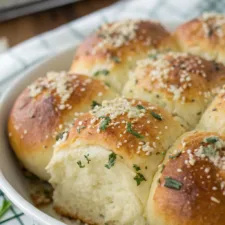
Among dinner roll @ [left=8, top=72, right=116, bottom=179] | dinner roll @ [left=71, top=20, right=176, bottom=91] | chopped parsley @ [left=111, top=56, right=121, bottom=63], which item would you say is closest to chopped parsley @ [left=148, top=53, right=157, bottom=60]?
dinner roll @ [left=71, top=20, right=176, bottom=91]

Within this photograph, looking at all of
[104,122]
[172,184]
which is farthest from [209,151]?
[104,122]

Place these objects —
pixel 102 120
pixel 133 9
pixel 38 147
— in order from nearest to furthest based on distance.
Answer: pixel 102 120 < pixel 38 147 < pixel 133 9

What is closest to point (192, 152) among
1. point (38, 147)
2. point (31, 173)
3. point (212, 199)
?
point (212, 199)

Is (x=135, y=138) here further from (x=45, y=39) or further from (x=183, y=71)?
(x=45, y=39)

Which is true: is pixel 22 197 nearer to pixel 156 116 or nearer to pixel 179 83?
pixel 156 116

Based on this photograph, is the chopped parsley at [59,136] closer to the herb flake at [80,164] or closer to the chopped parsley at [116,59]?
the herb flake at [80,164]

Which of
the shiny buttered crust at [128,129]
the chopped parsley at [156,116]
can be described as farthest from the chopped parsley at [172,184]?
the chopped parsley at [156,116]

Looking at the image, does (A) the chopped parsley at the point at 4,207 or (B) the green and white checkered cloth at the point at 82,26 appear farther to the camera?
(B) the green and white checkered cloth at the point at 82,26
